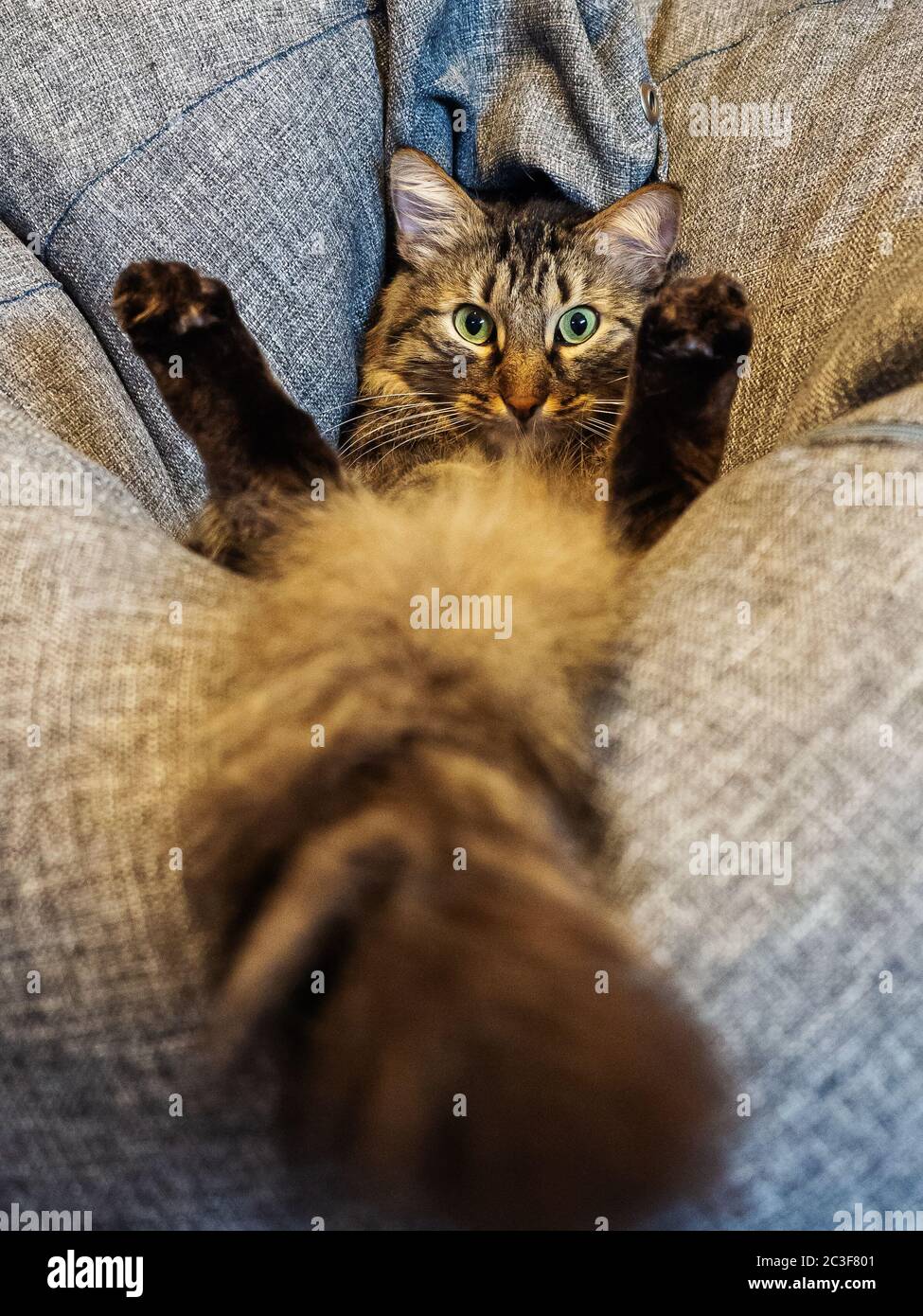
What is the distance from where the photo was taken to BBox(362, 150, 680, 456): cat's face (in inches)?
53.6

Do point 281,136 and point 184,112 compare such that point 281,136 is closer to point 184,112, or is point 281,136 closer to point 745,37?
point 184,112

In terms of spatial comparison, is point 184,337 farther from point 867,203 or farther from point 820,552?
point 867,203

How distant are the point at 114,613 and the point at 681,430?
0.58 meters

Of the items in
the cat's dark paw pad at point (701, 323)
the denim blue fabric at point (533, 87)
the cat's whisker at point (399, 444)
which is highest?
the denim blue fabric at point (533, 87)

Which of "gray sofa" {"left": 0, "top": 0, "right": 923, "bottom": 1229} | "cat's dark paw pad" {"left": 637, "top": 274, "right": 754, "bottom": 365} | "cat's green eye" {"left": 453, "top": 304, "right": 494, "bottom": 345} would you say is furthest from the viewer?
"cat's green eye" {"left": 453, "top": 304, "right": 494, "bottom": 345}

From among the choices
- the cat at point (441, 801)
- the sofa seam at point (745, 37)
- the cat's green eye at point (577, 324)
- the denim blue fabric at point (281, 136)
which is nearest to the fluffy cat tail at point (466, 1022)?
the cat at point (441, 801)

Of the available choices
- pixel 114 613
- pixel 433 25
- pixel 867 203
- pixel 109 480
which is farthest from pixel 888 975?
pixel 433 25

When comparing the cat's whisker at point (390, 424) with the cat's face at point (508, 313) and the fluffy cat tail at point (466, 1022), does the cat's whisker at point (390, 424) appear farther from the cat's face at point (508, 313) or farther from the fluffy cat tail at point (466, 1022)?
the fluffy cat tail at point (466, 1022)

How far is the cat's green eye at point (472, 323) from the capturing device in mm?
1438

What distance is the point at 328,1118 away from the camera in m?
0.53

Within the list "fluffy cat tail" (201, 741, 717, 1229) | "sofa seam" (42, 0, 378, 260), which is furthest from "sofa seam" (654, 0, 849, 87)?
"fluffy cat tail" (201, 741, 717, 1229)

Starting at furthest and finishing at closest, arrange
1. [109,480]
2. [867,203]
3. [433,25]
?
[433,25], [867,203], [109,480]

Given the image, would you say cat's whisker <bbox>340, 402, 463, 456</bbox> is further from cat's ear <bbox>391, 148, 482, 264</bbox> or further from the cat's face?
cat's ear <bbox>391, 148, 482, 264</bbox>

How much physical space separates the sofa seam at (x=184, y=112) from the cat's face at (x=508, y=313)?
18 centimetres
